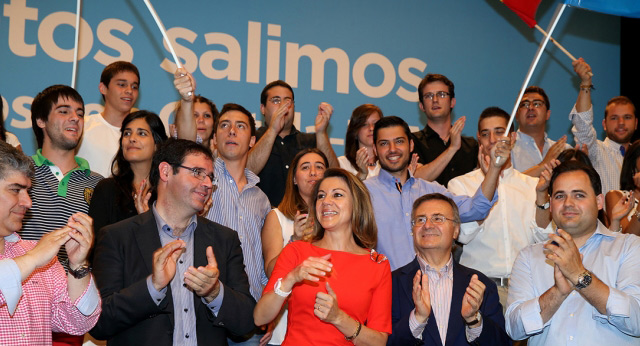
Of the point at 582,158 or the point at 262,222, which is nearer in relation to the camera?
the point at 262,222

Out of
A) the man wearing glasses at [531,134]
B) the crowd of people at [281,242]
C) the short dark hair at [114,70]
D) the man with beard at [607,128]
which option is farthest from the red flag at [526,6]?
the short dark hair at [114,70]

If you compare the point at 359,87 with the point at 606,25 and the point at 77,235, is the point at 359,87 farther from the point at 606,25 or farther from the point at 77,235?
the point at 77,235

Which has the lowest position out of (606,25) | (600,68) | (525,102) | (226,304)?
(226,304)

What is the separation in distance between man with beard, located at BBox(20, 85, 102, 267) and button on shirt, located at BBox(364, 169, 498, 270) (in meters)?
1.74

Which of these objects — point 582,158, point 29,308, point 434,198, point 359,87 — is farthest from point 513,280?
point 359,87

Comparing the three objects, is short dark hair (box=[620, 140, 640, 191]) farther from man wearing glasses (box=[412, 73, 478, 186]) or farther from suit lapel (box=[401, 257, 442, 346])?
suit lapel (box=[401, 257, 442, 346])

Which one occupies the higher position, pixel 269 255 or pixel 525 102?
pixel 525 102

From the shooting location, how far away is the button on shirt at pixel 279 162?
527 cm

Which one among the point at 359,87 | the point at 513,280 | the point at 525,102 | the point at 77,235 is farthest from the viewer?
the point at 359,87

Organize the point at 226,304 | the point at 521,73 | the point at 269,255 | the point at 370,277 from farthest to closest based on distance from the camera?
the point at 521,73 < the point at 269,255 < the point at 370,277 < the point at 226,304

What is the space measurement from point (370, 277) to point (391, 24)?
4148 millimetres

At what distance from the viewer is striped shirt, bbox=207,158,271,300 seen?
4.27 meters

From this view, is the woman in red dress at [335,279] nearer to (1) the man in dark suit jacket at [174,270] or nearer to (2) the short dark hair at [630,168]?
(1) the man in dark suit jacket at [174,270]

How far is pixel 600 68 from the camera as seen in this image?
7977 millimetres
